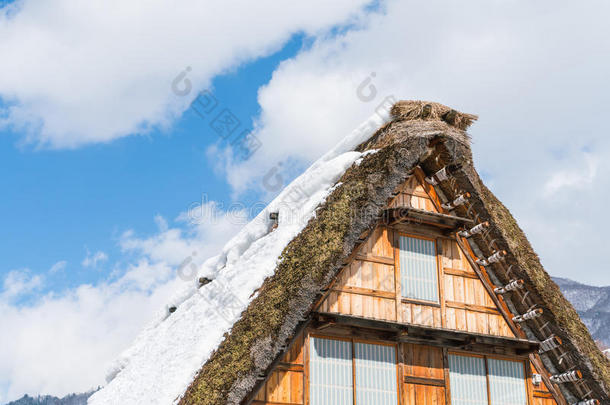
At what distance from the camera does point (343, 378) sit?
988cm

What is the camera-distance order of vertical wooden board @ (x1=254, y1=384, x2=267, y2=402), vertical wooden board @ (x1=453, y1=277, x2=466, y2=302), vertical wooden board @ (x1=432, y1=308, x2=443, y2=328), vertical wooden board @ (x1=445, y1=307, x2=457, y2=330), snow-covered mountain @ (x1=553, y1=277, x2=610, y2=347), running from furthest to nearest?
1. snow-covered mountain @ (x1=553, y1=277, x2=610, y2=347)
2. vertical wooden board @ (x1=453, y1=277, x2=466, y2=302)
3. vertical wooden board @ (x1=445, y1=307, x2=457, y2=330)
4. vertical wooden board @ (x1=432, y1=308, x2=443, y2=328)
5. vertical wooden board @ (x1=254, y1=384, x2=267, y2=402)

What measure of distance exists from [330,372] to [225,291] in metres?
2.34

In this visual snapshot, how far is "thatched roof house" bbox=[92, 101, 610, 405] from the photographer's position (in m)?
9.41

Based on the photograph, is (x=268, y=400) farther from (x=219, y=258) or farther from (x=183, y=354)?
(x=219, y=258)

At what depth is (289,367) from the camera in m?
9.60

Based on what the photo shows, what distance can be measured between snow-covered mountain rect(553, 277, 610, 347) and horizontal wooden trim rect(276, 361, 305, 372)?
152 metres

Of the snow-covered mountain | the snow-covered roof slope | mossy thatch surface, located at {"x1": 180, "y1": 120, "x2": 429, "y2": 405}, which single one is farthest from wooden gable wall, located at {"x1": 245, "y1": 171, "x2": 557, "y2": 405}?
the snow-covered mountain

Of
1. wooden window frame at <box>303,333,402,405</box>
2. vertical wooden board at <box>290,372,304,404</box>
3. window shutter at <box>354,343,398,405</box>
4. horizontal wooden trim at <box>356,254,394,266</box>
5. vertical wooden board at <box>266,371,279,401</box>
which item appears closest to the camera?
vertical wooden board at <box>266,371,279,401</box>

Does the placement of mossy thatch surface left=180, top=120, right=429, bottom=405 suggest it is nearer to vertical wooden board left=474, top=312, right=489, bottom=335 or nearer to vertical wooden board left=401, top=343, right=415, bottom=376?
vertical wooden board left=401, top=343, right=415, bottom=376

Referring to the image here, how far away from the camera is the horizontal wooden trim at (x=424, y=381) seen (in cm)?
1028

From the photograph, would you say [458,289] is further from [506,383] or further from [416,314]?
[506,383]

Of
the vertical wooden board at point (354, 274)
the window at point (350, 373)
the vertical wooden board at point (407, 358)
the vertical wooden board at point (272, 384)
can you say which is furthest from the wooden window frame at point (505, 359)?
the vertical wooden board at point (272, 384)

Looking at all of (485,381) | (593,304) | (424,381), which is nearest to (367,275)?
(424,381)

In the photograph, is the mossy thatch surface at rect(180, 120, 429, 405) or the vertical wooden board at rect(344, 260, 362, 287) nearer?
the mossy thatch surface at rect(180, 120, 429, 405)
